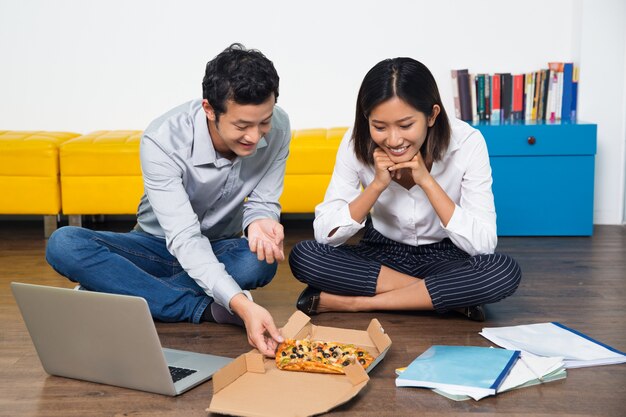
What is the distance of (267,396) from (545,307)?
1.25 metres

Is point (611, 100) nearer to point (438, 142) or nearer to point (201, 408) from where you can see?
point (438, 142)

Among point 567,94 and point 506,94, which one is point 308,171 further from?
point 567,94

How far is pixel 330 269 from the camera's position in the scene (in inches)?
103

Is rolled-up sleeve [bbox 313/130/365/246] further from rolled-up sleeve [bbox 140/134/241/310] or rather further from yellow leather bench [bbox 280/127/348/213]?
yellow leather bench [bbox 280/127/348/213]

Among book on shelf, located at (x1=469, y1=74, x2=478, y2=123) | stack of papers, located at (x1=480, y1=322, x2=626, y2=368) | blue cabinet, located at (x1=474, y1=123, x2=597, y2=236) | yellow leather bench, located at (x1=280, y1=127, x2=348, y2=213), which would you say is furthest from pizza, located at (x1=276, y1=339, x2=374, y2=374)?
book on shelf, located at (x1=469, y1=74, x2=478, y2=123)

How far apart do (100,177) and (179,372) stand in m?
2.17

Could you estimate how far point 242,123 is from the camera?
221 cm

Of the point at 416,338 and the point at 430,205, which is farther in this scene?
the point at 430,205

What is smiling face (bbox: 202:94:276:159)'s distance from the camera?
85.8 inches

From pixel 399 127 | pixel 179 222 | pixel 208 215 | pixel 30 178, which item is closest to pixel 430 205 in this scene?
pixel 399 127

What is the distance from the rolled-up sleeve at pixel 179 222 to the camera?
2256 mm

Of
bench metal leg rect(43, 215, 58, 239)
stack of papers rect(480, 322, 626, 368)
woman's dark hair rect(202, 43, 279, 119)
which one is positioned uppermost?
woman's dark hair rect(202, 43, 279, 119)

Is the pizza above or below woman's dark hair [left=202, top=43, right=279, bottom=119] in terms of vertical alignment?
below

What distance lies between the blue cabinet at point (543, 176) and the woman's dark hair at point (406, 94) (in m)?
1.57
